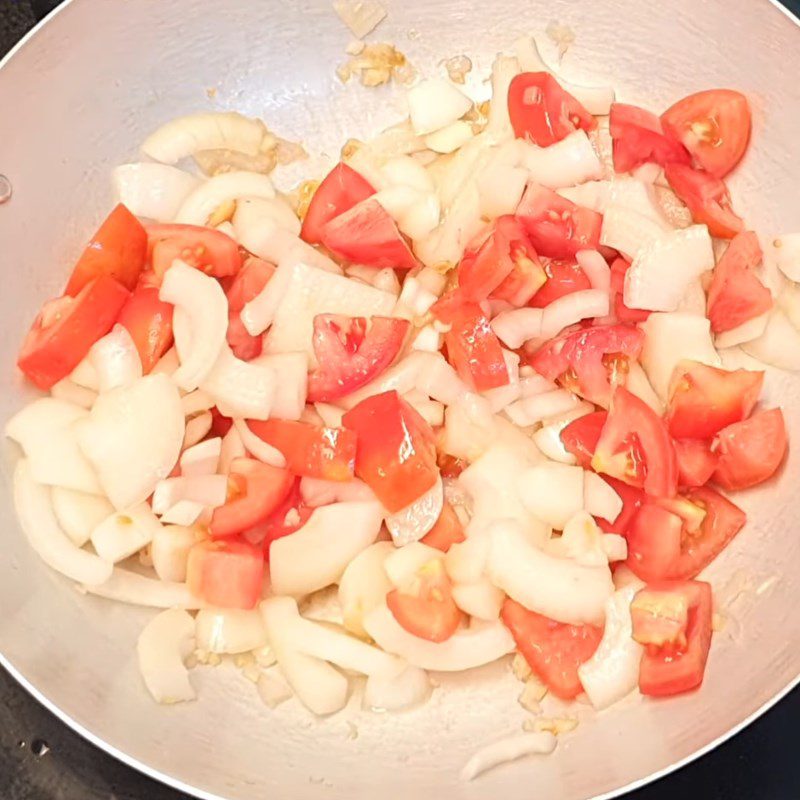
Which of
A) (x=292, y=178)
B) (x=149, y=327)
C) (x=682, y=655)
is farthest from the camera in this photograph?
(x=292, y=178)

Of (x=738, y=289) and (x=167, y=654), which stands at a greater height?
(x=738, y=289)

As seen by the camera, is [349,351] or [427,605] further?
[349,351]

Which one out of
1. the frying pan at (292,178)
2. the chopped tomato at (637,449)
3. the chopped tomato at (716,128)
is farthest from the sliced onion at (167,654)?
the chopped tomato at (716,128)

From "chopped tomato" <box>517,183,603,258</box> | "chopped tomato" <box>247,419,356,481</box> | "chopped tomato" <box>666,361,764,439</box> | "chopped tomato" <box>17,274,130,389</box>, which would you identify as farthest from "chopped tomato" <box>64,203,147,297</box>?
"chopped tomato" <box>666,361,764,439</box>

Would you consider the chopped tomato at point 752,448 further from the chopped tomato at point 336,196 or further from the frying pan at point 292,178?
Result: the chopped tomato at point 336,196

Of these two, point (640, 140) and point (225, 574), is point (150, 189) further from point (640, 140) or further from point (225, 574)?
point (640, 140)

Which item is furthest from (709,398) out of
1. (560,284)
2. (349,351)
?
(349,351)

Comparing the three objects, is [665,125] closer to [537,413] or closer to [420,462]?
[537,413]

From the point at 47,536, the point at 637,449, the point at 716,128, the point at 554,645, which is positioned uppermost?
the point at 716,128
